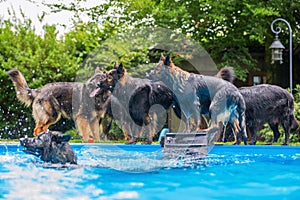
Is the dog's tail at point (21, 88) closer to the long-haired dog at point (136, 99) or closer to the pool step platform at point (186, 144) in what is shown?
the long-haired dog at point (136, 99)

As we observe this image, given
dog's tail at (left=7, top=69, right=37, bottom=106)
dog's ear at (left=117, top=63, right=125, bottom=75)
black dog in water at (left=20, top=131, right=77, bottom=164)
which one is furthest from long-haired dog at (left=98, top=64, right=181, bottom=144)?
black dog in water at (left=20, top=131, right=77, bottom=164)

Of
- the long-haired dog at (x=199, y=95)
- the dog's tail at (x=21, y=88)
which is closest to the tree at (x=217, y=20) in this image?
the dog's tail at (x=21, y=88)

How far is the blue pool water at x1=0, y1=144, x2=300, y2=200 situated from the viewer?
10.8ft

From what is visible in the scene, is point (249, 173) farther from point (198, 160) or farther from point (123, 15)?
point (123, 15)

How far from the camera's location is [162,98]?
8.21 meters

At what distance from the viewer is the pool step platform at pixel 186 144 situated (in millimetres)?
5570

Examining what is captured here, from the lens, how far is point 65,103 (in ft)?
28.9

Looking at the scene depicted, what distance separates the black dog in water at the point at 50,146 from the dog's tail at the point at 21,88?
4193mm

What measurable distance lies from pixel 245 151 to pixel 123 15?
23.7 feet

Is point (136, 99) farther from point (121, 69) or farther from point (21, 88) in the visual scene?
point (21, 88)

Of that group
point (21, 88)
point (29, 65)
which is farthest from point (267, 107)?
point (29, 65)

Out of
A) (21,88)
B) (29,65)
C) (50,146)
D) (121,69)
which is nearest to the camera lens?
(50,146)

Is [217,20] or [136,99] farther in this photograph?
[217,20]

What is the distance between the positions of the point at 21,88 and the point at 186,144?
14.3ft
